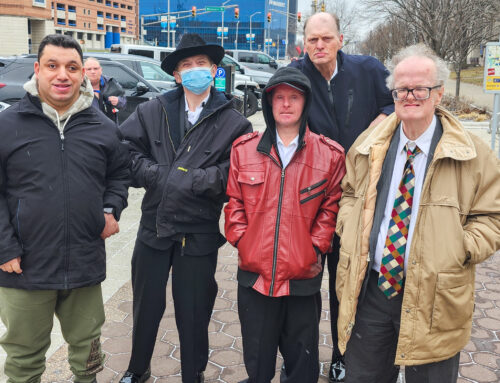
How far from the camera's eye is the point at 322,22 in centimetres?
319

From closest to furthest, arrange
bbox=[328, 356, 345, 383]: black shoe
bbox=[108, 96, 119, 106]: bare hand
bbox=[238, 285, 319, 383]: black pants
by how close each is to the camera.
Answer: bbox=[238, 285, 319, 383]: black pants → bbox=[328, 356, 345, 383]: black shoe → bbox=[108, 96, 119, 106]: bare hand

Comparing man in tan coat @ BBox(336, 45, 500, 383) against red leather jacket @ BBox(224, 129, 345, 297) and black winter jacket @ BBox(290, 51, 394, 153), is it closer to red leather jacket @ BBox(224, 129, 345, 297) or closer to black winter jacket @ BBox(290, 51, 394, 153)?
red leather jacket @ BBox(224, 129, 345, 297)

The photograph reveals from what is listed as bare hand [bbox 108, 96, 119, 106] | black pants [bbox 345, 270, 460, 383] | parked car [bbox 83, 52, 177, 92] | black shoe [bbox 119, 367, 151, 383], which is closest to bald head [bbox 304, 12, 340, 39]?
black pants [bbox 345, 270, 460, 383]

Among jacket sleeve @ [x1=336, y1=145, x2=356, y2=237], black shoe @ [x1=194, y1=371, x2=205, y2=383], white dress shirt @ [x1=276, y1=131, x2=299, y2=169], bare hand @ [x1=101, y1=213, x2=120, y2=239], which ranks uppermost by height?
white dress shirt @ [x1=276, y1=131, x2=299, y2=169]

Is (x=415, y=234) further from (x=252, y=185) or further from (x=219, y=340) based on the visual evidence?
(x=219, y=340)

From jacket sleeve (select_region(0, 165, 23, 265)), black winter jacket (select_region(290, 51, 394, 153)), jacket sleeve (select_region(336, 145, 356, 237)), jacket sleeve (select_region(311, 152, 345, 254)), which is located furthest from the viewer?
black winter jacket (select_region(290, 51, 394, 153))

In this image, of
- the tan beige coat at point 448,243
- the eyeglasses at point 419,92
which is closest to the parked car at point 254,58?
the eyeglasses at point 419,92

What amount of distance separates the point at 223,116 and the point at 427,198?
1.37 metres

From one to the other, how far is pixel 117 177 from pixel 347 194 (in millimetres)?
1343

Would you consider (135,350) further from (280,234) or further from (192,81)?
(192,81)

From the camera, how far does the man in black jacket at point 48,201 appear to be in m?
2.61

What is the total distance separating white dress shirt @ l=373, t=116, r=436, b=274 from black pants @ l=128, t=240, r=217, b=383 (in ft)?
3.80

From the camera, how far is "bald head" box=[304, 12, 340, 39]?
3.18 meters

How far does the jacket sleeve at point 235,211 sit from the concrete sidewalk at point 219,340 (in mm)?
1241
